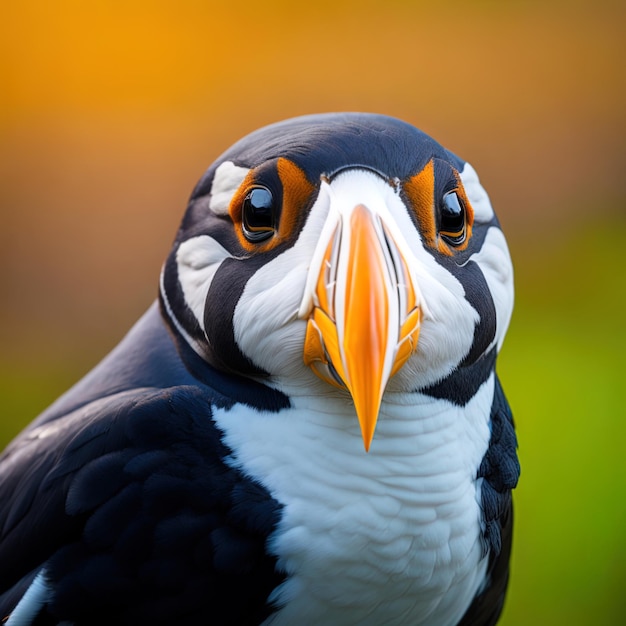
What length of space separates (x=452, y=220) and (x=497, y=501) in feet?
1.48

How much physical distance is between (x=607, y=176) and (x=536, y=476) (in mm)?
1904

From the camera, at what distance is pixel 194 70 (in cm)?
537

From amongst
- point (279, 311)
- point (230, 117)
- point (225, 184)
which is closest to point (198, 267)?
point (225, 184)

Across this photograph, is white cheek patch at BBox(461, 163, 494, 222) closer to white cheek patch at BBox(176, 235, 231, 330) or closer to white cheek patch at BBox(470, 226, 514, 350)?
white cheek patch at BBox(470, 226, 514, 350)

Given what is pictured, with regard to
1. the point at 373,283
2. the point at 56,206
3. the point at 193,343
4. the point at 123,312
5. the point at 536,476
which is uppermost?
the point at 373,283

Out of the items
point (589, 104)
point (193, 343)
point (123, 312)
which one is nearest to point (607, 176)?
point (589, 104)

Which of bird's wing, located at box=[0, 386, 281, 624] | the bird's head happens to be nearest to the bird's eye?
the bird's head

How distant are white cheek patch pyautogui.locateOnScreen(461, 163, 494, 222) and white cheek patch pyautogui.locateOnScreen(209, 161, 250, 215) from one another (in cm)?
34

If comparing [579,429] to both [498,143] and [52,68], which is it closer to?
[498,143]

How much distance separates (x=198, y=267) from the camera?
5.53ft

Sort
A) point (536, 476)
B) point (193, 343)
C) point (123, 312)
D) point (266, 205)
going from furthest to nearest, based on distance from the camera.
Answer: point (123, 312)
point (536, 476)
point (193, 343)
point (266, 205)

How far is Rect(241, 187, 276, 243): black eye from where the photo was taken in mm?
1580

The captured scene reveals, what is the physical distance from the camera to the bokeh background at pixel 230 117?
519 cm

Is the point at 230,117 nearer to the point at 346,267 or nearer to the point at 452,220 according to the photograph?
the point at 452,220
